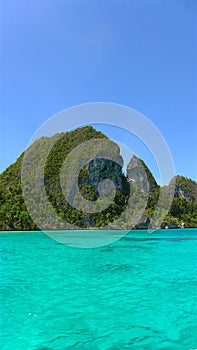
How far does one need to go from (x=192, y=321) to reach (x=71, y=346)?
104 inches

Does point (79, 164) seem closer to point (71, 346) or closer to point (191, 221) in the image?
point (191, 221)

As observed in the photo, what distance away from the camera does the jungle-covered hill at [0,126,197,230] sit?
224 ft

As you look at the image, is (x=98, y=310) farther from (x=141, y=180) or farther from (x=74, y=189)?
(x=141, y=180)

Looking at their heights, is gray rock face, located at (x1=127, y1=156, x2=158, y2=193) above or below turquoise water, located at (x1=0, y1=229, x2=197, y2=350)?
above

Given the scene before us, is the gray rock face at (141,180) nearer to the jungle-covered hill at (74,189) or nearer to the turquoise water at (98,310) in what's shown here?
the jungle-covered hill at (74,189)

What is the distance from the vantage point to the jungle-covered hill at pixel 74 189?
6819 centimetres

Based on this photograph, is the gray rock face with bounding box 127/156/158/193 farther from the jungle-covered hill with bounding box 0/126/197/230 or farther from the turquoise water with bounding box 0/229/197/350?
the turquoise water with bounding box 0/229/197/350

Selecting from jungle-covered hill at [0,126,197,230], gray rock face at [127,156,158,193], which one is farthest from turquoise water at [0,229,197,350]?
gray rock face at [127,156,158,193]

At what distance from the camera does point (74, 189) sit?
74.1 m

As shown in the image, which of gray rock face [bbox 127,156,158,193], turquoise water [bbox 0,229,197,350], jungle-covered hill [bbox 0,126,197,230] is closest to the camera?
turquoise water [bbox 0,229,197,350]

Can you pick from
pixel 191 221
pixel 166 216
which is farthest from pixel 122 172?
pixel 191 221

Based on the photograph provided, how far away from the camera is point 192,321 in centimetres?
631

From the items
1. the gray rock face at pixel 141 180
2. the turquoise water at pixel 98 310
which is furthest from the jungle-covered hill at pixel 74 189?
the turquoise water at pixel 98 310

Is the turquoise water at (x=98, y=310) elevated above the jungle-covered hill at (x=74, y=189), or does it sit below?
below
